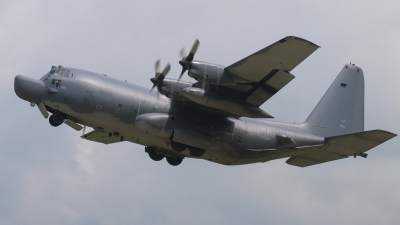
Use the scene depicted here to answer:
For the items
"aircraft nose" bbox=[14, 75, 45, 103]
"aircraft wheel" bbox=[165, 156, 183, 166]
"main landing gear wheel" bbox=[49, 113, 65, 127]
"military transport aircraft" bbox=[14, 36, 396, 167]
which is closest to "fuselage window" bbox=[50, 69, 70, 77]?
"military transport aircraft" bbox=[14, 36, 396, 167]

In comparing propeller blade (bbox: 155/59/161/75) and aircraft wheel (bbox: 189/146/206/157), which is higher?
propeller blade (bbox: 155/59/161/75)

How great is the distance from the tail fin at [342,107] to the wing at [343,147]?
128cm

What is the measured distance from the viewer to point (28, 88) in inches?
829

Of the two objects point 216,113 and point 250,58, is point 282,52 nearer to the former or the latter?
point 250,58

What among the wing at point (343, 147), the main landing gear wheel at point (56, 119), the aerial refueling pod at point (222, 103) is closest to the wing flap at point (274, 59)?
the aerial refueling pod at point (222, 103)

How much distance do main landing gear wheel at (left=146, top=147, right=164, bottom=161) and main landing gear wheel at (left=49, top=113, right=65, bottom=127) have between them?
431 centimetres

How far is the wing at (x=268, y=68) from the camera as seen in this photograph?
Result: 1966cm

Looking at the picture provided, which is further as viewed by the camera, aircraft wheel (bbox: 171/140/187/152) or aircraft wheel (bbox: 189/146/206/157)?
aircraft wheel (bbox: 189/146/206/157)

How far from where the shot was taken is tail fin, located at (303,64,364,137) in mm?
26375

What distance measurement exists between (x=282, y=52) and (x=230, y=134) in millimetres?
4596

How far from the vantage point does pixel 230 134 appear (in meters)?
23.3

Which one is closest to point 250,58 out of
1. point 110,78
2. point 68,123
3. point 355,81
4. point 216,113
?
point 216,113

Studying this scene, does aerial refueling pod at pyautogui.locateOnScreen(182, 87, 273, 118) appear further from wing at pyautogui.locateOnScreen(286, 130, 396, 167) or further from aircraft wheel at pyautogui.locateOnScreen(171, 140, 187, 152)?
wing at pyautogui.locateOnScreen(286, 130, 396, 167)

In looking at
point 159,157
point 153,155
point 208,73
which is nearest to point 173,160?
point 159,157
